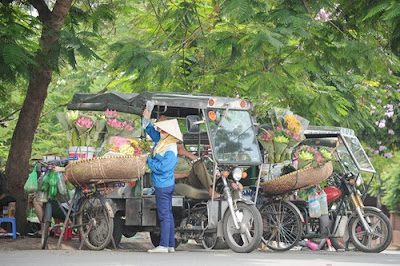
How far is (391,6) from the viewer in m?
9.62

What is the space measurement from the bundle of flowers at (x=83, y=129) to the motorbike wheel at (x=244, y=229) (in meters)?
2.24

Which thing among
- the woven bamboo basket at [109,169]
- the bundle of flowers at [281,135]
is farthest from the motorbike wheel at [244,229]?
the bundle of flowers at [281,135]

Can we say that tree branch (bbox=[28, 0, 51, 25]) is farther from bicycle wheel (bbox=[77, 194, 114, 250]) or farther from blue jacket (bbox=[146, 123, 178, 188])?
blue jacket (bbox=[146, 123, 178, 188])

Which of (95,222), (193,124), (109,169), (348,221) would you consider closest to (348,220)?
(348,221)

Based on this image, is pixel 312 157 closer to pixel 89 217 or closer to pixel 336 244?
pixel 336 244

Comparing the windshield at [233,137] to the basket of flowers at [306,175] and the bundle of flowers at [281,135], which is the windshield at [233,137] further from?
the bundle of flowers at [281,135]

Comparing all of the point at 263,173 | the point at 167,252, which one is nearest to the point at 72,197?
the point at 167,252

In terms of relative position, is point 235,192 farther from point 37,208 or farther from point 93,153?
point 37,208

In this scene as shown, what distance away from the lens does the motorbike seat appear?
43.8ft

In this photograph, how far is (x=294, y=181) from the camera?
14.0 meters

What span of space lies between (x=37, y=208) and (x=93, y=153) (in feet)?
5.20

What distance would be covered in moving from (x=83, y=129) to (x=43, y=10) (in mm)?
2723

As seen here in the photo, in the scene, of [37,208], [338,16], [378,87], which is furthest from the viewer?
[378,87]

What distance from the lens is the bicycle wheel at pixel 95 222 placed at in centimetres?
1288
